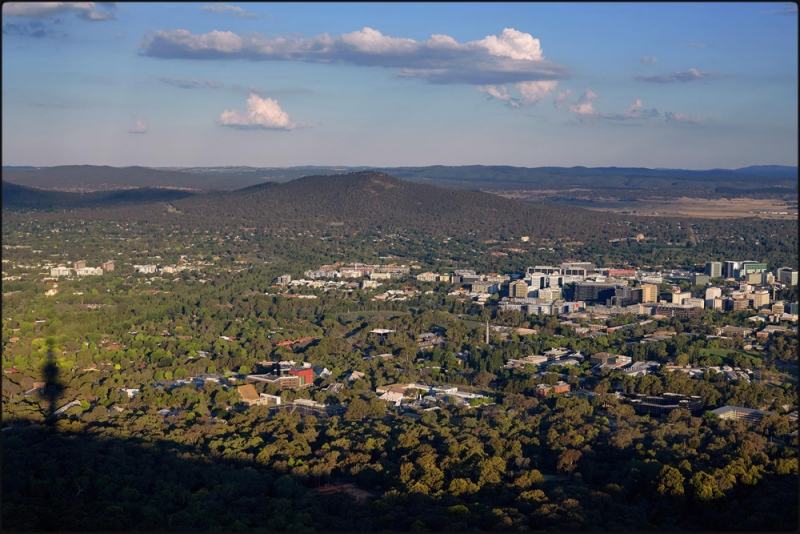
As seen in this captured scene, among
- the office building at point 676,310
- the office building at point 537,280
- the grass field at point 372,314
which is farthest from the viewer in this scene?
the office building at point 537,280

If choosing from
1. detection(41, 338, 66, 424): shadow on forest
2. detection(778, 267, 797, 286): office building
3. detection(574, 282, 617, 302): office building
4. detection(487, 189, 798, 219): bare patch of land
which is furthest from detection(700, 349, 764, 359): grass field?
detection(487, 189, 798, 219): bare patch of land

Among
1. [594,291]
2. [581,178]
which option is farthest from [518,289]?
[581,178]

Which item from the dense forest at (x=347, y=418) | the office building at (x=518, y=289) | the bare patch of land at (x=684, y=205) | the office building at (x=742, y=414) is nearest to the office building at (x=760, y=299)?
the dense forest at (x=347, y=418)

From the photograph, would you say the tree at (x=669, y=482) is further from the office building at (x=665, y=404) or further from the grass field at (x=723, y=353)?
the grass field at (x=723, y=353)

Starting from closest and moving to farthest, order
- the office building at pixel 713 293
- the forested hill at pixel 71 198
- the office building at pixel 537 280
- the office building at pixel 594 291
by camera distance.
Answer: the office building at pixel 713 293
the office building at pixel 594 291
the office building at pixel 537 280
the forested hill at pixel 71 198

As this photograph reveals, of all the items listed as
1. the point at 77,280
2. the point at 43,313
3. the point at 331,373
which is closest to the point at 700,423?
the point at 331,373

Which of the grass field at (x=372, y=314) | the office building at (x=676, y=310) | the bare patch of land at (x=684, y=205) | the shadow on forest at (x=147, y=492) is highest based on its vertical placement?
the bare patch of land at (x=684, y=205)
